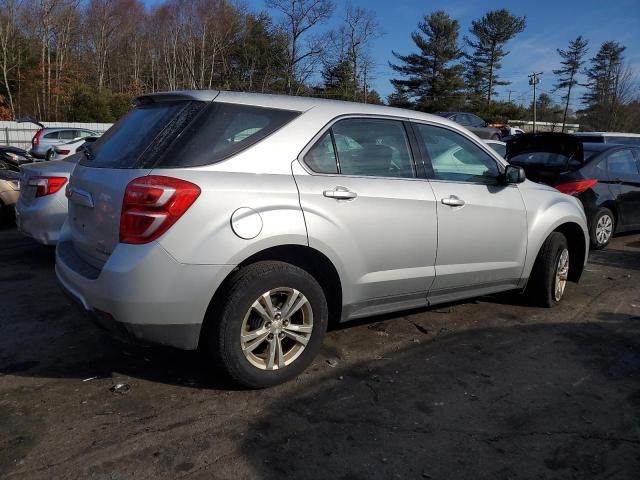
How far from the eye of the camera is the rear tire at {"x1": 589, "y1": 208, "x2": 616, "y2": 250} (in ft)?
25.4

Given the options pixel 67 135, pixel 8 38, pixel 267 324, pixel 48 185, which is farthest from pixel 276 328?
pixel 8 38

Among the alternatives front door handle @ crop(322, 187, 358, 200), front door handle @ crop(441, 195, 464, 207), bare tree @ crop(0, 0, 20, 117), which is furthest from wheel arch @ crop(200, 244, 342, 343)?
bare tree @ crop(0, 0, 20, 117)

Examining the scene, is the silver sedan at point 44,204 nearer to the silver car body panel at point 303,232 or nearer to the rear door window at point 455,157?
the silver car body panel at point 303,232

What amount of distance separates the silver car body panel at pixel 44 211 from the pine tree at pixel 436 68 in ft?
154

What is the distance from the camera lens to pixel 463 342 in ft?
14.0

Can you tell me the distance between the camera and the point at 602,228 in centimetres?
791

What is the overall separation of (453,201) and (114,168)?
236 cm

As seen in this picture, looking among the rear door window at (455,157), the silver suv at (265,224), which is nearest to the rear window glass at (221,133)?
the silver suv at (265,224)

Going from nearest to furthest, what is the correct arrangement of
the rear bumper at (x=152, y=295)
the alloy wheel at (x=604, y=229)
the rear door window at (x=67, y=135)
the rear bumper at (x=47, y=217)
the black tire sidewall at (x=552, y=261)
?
the rear bumper at (x=152, y=295)
the black tire sidewall at (x=552, y=261)
the rear bumper at (x=47, y=217)
the alloy wheel at (x=604, y=229)
the rear door window at (x=67, y=135)

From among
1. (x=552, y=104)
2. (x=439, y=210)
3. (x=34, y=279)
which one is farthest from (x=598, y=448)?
(x=552, y=104)

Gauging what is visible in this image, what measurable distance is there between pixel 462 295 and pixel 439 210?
2.61ft

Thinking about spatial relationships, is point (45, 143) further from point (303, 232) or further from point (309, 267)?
point (303, 232)

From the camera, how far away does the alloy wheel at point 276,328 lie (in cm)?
322

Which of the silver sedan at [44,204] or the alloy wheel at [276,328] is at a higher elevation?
the silver sedan at [44,204]
